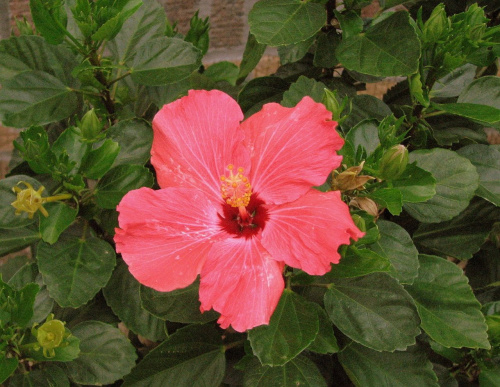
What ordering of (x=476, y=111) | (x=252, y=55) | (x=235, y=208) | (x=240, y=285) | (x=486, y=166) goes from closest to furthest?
(x=240, y=285), (x=235, y=208), (x=476, y=111), (x=486, y=166), (x=252, y=55)

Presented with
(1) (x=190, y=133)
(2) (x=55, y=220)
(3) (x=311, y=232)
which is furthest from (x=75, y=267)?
(3) (x=311, y=232)

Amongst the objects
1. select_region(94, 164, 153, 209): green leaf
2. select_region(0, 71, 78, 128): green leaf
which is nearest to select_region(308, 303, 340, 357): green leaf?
select_region(94, 164, 153, 209): green leaf

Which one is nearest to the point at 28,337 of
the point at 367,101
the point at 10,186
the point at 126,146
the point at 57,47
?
the point at 10,186

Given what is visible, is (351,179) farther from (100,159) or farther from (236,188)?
(100,159)

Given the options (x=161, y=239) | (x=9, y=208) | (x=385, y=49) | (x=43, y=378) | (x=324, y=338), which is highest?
(x=385, y=49)

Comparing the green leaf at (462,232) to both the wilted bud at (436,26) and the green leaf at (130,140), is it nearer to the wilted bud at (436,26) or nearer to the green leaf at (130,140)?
the wilted bud at (436,26)

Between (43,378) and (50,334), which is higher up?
(50,334)

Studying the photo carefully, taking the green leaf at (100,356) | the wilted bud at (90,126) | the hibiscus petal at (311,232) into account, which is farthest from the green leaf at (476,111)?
the green leaf at (100,356)

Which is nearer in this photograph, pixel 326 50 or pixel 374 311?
pixel 374 311
